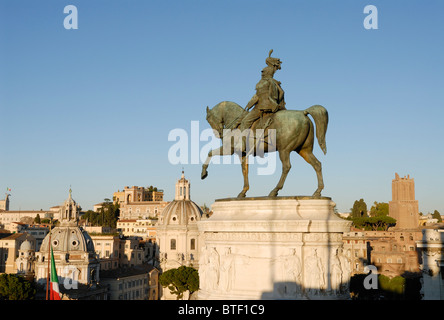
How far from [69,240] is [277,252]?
61.0 meters

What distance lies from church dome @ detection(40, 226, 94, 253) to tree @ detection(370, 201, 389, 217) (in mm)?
87657

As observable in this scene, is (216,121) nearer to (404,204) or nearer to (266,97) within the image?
(266,97)

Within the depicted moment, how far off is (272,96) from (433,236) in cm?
2217

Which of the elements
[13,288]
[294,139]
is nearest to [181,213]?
[13,288]

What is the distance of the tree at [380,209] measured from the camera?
138 m

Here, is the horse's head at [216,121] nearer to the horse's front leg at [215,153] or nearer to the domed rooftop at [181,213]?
the horse's front leg at [215,153]

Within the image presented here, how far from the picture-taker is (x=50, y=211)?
7185 inches

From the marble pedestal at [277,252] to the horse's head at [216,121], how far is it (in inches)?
A: 112

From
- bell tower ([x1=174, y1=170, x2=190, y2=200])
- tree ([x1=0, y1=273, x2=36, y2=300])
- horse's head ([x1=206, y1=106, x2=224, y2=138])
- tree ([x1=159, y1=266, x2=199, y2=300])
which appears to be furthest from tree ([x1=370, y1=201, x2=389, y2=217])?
horse's head ([x1=206, y1=106, x2=224, y2=138])

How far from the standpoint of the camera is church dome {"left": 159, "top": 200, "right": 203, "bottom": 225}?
317ft

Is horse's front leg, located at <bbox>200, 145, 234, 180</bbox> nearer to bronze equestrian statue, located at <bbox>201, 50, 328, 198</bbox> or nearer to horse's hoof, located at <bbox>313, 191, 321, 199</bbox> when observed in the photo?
bronze equestrian statue, located at <bbox>201, 50, 328, 198</bbox>

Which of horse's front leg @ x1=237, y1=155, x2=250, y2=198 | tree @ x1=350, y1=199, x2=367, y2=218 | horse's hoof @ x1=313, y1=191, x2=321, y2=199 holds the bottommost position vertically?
tree @ x1=350, y1=199, x2=367, y2=218

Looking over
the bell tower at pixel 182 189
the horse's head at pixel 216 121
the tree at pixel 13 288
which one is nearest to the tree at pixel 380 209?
the bell tower at pixel 182 189
